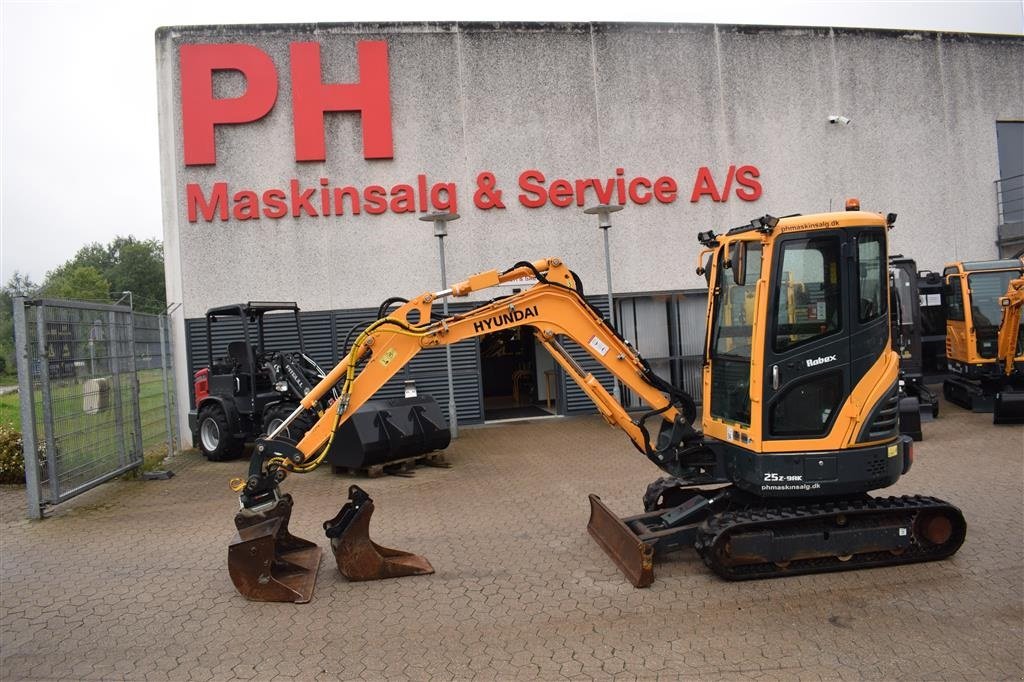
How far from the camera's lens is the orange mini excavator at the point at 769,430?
5840 mm

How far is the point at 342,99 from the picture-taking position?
14391 millimetres

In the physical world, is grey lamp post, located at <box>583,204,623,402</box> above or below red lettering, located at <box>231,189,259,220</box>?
below

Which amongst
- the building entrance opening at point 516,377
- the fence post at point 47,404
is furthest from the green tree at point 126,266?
the fence post at point 47,404

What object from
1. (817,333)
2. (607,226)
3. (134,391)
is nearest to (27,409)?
(134,391)

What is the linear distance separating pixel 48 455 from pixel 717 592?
7480 millimetres

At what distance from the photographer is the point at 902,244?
16.7m

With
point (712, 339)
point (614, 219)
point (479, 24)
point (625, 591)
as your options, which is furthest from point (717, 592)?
point (479, 24)

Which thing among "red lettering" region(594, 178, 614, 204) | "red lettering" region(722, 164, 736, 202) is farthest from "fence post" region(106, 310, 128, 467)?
"red lettering" region(722, 164, 736, 202)

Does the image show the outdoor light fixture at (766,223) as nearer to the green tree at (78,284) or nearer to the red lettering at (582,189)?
the red lettering at (582,189)

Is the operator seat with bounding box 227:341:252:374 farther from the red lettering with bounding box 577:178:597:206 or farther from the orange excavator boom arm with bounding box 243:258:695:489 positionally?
the red lettering with bounding box 577:178:597:206

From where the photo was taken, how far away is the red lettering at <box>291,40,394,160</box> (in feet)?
46.8

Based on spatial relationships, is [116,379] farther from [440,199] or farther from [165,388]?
[440,199]

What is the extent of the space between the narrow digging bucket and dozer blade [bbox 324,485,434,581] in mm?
311

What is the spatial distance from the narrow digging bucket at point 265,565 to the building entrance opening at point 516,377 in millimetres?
9630
